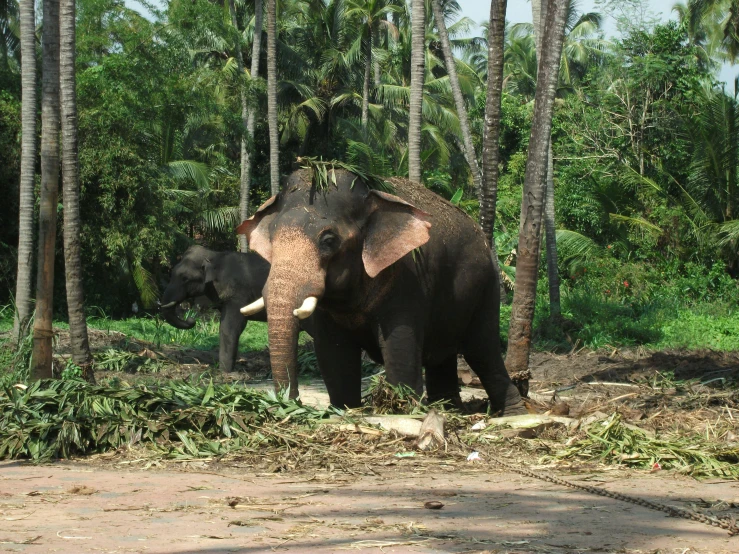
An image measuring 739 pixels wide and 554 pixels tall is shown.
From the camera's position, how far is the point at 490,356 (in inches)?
398

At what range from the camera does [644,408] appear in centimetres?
1041

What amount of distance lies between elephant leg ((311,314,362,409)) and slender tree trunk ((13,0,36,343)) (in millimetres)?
5378

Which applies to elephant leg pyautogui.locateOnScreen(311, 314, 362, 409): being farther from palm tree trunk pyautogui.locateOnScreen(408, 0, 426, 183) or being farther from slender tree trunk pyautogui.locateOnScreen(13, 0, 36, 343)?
palm tree trunk pyautogui.locateOnScreen(408, 0, 426, 183)

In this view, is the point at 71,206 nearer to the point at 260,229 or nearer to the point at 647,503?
the point at 260,229

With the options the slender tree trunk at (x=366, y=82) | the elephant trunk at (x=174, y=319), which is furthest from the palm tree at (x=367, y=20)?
the elephant trunk at (x=174, y=319)

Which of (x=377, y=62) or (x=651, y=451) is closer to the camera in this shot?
(x=651, y=451)

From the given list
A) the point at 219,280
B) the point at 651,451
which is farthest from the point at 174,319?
the point at 651,451

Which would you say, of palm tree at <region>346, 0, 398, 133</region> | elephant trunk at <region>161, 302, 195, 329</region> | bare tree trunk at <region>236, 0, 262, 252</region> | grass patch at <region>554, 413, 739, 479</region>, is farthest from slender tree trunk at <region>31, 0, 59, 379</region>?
palm tree at <region>346, 0, 398, 133</region>

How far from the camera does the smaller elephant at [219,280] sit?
54.4 feet

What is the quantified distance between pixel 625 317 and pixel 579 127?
431 inches

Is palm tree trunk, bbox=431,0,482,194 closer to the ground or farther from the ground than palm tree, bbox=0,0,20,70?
closer to the ground

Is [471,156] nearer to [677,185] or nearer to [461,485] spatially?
[677,185]

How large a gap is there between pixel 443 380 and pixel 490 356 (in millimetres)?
555

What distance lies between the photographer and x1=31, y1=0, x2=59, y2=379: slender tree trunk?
33.1 ft
